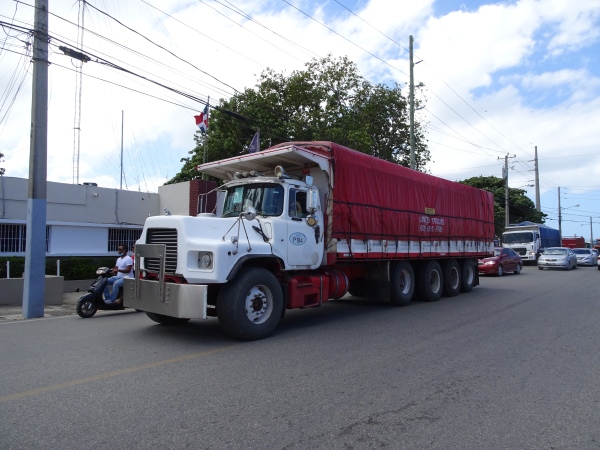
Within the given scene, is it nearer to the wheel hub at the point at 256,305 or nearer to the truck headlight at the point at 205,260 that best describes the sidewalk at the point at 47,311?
the truck headlight at the point at 205,260

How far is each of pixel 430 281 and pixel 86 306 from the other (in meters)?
8.44

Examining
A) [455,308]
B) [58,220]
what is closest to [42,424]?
[455,308]

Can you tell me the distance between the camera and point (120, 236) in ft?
57.8

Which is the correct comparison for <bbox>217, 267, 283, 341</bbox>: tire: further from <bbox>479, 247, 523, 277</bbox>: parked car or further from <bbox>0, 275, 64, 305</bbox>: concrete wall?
<bbox>479, 247, 523, 277</bbox>: parked car

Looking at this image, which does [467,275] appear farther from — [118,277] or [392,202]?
[118,277]

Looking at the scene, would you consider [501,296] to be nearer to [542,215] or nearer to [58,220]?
[58,220]

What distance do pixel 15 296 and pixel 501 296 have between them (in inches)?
519

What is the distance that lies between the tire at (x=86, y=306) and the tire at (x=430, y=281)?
7.85 m

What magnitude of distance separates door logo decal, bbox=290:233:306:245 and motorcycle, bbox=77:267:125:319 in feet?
14.0

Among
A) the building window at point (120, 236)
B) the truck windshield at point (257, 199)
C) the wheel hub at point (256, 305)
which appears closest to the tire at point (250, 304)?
the wheel hub at point (256, 305)

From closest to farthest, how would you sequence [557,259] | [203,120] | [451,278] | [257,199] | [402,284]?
1. [257,199]
2. [402,284]
3. [451,278]
4. [203,120]
5. [557,259]

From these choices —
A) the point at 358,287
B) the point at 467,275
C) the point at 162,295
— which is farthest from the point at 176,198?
the point at 162,295

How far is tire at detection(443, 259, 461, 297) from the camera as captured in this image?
523 inches

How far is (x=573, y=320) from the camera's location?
30.1 ft
